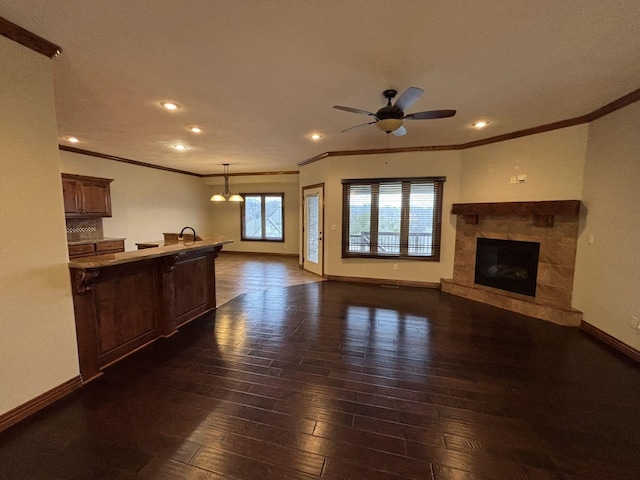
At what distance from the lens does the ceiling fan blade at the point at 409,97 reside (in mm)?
2201

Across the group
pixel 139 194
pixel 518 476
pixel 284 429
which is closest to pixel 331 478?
pixel 284 429

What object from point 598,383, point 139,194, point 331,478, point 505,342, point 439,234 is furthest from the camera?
point 139,194

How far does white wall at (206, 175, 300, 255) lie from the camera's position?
8.76 meters

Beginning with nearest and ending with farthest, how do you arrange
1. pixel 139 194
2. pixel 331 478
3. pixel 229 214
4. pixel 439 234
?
1. pixel 331 478
2. pixel 439 234
3. pixel 139 194
4. pixel 229 214

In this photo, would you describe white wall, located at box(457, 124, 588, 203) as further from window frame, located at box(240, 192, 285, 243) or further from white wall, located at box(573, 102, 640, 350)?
window frame, located at box(240, 192, 285, 243)

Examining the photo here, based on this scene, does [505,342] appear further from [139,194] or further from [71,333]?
[139,194]

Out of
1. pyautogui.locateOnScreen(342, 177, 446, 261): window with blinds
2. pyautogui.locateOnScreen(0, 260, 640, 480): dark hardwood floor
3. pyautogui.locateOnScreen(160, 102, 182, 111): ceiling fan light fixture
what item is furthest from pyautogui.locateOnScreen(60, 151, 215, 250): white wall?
pyautogui.locateOnScreen(342, 177, 446, 261): window with blinds

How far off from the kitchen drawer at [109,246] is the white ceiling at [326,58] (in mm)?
2634

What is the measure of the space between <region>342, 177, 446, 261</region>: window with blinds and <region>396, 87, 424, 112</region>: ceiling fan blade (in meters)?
2.93

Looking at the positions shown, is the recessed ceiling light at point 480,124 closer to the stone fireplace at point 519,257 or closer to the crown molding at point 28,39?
the stone fireplace at point 519,257

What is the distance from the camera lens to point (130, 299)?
9.21 ft

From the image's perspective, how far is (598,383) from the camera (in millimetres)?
2398

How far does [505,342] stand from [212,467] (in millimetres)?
3187

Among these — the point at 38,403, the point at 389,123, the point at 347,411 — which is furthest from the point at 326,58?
the point at 38,403
